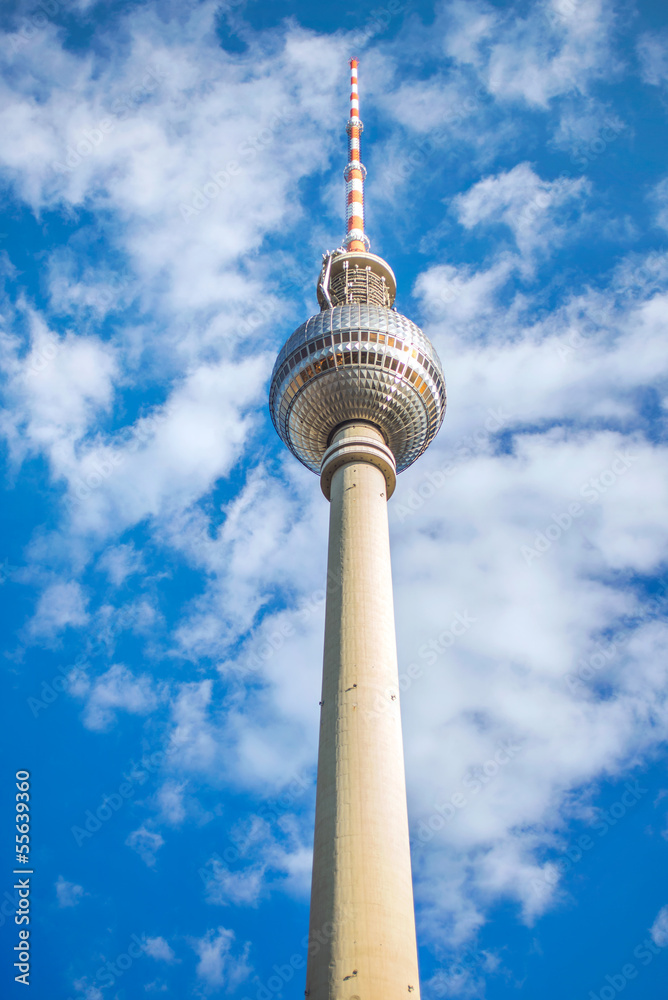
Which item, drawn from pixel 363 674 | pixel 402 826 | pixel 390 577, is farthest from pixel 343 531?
pixel 402 826

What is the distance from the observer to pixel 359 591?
4738 centimetres

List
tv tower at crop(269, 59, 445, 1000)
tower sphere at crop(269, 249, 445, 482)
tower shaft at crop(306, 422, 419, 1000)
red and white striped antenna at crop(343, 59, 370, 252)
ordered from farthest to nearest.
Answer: red and white striped antenna at crop(343, 59, 370, 252) → tower sphere at crop(269, 249, 445, 482) → tv tower at crop(269, 59, 445, 1000) → tower shaft at crop(306, 422, 419, 1000)

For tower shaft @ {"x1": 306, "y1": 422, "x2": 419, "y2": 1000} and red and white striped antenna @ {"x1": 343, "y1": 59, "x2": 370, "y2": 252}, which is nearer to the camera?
tower shaft @ {"x1": 306, "y1": 422, "x2": 419, "y2": 1000}

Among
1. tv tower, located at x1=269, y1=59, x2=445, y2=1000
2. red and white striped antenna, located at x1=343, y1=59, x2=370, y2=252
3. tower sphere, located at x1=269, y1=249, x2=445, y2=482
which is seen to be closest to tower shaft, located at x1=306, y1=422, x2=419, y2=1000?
tv tower, located at x1=269, y1=59, x2=445, y2=1000

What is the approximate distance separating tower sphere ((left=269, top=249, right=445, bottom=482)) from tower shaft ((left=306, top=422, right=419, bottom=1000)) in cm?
684

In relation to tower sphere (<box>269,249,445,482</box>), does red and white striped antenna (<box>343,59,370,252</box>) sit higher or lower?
higher

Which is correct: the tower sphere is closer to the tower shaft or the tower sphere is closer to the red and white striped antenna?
the tower shaft

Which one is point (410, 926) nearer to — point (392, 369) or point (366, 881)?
point (366, 881)

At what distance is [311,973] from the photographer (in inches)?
1344

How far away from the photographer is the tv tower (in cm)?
3434

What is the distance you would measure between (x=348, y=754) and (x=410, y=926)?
8291 mm

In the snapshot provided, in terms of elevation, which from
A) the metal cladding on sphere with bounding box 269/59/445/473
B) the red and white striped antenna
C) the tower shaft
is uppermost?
the red and white striped antenna

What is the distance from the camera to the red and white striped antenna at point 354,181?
76.9 m

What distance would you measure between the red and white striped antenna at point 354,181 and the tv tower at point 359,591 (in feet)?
0.96
